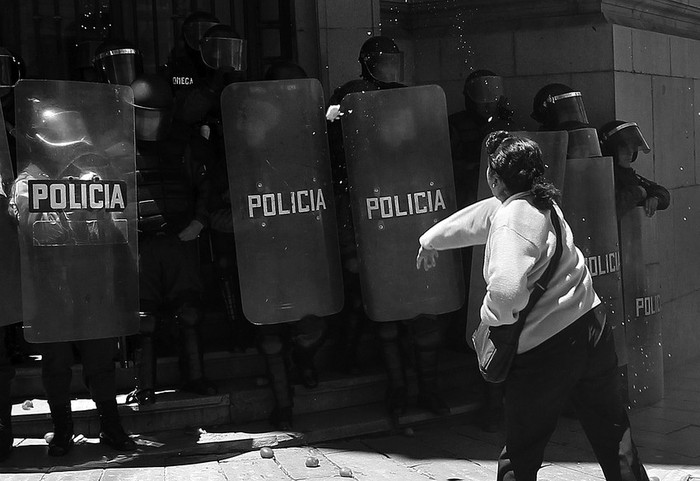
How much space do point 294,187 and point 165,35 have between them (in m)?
2.31

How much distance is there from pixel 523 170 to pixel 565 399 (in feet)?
2.72

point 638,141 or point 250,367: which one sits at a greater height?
point 638,141

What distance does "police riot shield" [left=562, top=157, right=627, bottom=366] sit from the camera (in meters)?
5.69

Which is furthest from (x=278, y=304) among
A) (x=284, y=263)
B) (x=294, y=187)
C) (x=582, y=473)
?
(x=582, y=473)

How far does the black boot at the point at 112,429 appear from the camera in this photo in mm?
5027

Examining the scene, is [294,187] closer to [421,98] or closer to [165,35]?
[421,98]

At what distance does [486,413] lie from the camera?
570 cm

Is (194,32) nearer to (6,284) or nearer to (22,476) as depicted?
(6,284)

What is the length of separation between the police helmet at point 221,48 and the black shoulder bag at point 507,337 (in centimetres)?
265

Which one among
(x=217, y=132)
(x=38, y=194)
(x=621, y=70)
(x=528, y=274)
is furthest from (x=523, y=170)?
(x=621, y=70)

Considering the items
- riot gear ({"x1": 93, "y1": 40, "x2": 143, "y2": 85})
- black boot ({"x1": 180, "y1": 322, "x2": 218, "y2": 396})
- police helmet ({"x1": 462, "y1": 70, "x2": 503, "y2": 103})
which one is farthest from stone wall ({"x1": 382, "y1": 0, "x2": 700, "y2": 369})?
black boot ({"x1": 180, "y1": 322, "x2": 218, "y2": 396})

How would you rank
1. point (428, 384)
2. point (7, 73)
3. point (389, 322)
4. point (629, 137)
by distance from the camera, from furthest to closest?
point (629, 137), point (428, 384), point (389, 322), point (7, 73)

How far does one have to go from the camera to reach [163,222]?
5.23 metres

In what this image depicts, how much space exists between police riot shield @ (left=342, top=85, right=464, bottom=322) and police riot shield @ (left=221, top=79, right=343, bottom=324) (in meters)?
0.17
